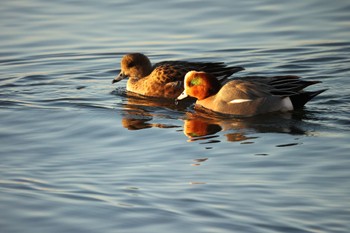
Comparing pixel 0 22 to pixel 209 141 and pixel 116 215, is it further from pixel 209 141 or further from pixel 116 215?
pixel 116 215

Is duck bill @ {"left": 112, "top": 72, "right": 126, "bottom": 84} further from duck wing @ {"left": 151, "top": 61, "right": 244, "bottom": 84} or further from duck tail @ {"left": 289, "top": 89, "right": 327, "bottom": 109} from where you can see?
duck tail @ {"left": 289, "top": 89, "right": 327, "bottom": 109}

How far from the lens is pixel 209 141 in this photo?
927 centimetres

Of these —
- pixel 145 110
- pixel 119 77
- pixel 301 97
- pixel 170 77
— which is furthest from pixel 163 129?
pixel 119 77

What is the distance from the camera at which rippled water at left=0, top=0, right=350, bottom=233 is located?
269 inches

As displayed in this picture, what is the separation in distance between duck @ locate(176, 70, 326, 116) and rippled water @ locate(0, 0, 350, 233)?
212 millimetres

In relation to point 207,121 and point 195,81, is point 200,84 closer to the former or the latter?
point 195,81

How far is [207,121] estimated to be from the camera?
34.5 feet

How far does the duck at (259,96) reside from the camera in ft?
35.1

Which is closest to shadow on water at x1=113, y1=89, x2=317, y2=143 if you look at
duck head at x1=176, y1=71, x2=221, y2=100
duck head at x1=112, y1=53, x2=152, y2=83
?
duck head at x1=176, y1=71, x2=221, y2=100

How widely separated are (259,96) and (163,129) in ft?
5.03

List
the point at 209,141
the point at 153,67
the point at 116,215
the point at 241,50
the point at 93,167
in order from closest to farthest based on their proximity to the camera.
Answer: the point at 116,215 → the point at 93,167 → the point at 209,141 → the point at 153,67 → the point at 241,50

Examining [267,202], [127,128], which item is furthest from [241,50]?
[267,202]

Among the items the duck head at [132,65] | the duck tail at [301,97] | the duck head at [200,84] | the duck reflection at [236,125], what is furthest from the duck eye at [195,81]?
the duck head at [132,65]

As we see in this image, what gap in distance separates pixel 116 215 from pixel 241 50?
752 centimetres
